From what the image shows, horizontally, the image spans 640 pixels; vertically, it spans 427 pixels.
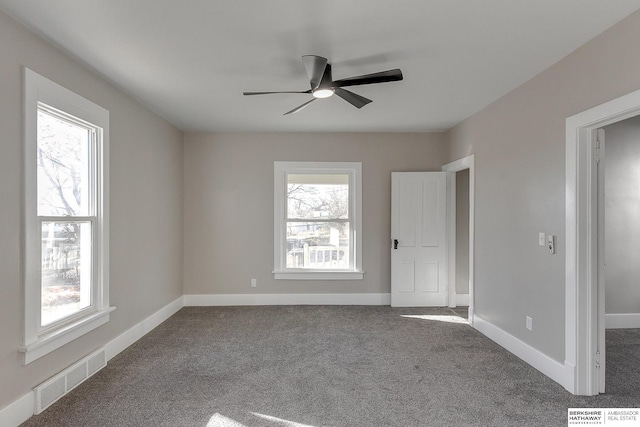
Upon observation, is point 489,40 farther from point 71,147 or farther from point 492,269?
point 71,147

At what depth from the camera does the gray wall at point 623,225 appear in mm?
3928

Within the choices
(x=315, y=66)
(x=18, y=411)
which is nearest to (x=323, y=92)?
(x=315, y=66)

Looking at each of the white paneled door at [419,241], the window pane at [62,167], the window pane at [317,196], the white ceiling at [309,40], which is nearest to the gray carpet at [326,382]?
the white paneled door at [419,241]

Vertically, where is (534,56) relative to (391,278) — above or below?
above

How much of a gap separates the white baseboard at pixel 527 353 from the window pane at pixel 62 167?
4104mm

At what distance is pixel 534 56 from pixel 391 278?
326 centimetres

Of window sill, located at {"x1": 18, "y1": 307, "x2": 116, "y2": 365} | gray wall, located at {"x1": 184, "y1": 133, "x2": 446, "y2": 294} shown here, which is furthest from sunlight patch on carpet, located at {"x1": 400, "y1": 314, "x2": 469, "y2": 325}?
window sill, located at {"x1": 18, "y1": 307, "x2": 116, "y2": 365}

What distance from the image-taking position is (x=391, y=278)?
16.1 ft

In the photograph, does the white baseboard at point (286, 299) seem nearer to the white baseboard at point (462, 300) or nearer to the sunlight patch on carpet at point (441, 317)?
the sunlight patch on carpet at point (441, 317)

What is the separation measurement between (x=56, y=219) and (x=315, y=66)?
2238 millimetres

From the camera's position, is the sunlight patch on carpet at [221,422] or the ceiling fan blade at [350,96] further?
the ceiling fan blade at [350,96]

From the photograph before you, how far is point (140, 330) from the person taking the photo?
367cm

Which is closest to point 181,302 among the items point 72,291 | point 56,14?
point 72,291

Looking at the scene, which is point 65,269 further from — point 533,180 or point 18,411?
point 533,180
